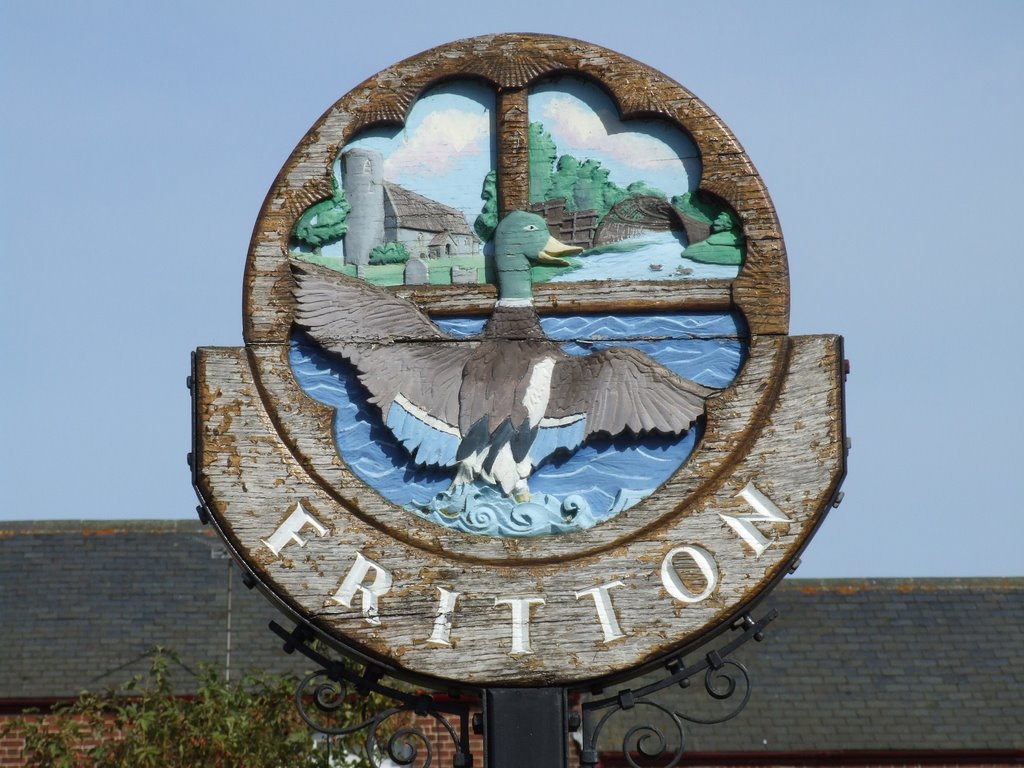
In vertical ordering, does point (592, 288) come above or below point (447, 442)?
above

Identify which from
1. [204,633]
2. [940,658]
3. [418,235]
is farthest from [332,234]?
[940,658]

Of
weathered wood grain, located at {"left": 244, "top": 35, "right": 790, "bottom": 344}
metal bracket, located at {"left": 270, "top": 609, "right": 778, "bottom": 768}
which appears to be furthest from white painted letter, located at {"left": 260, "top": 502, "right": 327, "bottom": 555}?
weathered wood grain, located at {"left": 244, "top": 35, "right": 790, "bottom": 344}

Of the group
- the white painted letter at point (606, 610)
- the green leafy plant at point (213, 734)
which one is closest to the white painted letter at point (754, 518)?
the white painted letter at point (606, 610)

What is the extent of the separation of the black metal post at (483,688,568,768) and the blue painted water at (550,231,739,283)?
1.50 metres

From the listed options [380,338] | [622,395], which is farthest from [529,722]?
[380,338]

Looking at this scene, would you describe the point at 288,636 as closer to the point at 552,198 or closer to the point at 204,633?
the point at 552,198

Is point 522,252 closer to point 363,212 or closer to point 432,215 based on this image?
point 432,215

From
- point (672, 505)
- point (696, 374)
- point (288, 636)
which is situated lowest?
point (288, 636)

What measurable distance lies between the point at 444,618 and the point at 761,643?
17.5 metres

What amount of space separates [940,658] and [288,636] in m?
18.4

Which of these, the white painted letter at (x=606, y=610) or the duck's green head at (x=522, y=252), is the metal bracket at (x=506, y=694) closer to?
the white painted letter at (x=606, y=610)

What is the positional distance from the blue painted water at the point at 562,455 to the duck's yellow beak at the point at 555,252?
21 cm

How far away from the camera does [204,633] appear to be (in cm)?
2248

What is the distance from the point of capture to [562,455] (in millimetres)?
6836
